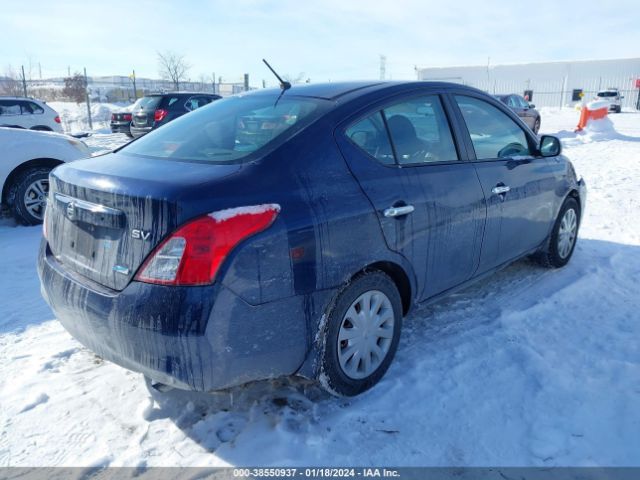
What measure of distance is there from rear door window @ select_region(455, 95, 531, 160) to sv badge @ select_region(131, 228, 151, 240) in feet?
7.72

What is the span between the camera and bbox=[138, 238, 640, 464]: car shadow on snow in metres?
2.55

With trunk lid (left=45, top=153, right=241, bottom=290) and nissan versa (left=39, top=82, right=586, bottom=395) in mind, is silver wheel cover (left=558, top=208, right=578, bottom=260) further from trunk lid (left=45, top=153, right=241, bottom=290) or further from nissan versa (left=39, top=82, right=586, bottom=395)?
trunk lid (left=45, top=153, right=241, bottom=290)

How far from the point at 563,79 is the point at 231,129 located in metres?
48.6

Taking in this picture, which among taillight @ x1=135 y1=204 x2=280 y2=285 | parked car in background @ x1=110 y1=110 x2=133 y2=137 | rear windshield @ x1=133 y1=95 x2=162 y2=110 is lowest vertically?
taillight @ x1=135 y1=204 x2=280 y2=285

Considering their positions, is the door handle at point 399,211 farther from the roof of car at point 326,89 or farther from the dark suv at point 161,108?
the dark suv at point 161,108

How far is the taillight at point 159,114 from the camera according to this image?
14.0 metres

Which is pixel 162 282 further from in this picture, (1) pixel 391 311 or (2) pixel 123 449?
(1) pixel 391 311

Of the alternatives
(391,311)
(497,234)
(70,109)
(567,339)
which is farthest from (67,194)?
(70,109)

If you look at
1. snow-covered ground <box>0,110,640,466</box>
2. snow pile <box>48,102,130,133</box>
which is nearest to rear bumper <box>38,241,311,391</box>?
snow-covered ground <box>0,110,640,466</box>

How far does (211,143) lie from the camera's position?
282cm

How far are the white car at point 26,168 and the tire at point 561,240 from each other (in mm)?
5790

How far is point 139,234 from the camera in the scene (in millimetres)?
2172

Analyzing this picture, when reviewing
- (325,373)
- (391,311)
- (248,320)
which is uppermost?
(248,320)

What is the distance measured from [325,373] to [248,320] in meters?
0.62
